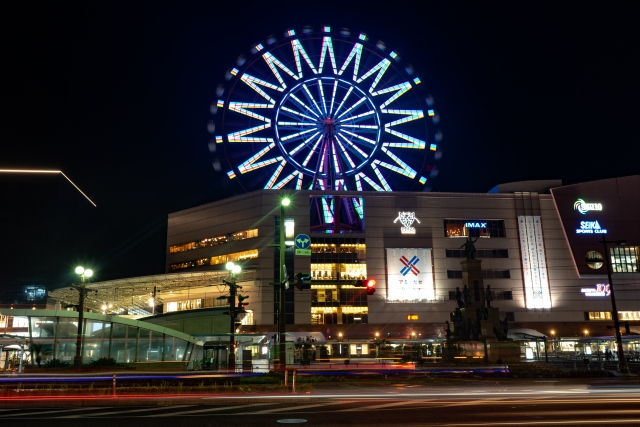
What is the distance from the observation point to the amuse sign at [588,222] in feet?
251

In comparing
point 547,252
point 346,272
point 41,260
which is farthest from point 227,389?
point 41,260

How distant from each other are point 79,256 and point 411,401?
150107mm

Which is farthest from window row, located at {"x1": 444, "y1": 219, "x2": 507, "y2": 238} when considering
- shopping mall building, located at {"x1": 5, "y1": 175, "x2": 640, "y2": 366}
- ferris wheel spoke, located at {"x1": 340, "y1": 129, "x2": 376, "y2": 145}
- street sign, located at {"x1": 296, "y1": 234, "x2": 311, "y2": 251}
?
street sign, located at {"x1": 296, "y1": 234, "x2": 311, "y2": 251}

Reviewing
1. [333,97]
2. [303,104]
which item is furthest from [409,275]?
[303,104]

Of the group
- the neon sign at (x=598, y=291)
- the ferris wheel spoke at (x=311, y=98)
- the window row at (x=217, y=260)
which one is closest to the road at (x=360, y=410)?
the ferris wheel spoke at (x=311, y=98)

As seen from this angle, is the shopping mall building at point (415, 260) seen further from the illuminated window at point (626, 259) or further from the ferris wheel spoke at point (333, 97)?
the ferris wheel spoke at point (333, 97)

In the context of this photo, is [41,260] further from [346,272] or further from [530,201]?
[530,201]

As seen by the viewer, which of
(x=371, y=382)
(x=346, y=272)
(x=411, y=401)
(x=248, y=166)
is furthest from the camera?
(x=346, y=272)

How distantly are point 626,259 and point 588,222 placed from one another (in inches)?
281

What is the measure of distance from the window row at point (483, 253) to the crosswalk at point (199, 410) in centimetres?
6029

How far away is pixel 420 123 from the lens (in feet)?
233

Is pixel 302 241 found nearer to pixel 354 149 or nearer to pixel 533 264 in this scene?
pixel 354 149

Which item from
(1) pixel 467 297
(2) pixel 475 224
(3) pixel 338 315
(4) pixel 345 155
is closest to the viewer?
(1) pixel 467 297

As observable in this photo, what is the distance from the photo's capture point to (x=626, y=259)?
248 ft
